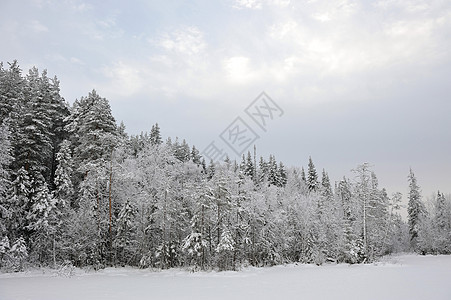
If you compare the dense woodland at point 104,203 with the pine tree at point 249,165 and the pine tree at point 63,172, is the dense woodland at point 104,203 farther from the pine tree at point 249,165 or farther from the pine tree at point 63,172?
the pine tree at point 249,165

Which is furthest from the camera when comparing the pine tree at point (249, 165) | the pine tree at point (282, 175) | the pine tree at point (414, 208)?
the pine tree at point (282, 175)

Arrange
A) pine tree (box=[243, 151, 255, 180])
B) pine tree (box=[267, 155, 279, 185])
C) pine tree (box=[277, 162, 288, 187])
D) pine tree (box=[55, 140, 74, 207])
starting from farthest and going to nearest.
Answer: pine tree (box=[277, 162, 288, 187]) → pine tree (box=[243, 151, 255, 180]) → pine tree (box=[267, 155, 279, 185]) → pine tree (box=[55, 140, 74, 207])

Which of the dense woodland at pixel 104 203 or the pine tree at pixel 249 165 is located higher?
the pine tree at pixel 249 165

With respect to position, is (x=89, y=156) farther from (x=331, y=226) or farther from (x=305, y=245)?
(x=331, y=226)

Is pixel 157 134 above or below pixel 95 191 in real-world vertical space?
above

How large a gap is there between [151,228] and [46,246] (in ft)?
30.4

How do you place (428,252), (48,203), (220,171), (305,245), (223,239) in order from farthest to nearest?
(428,252) → (305,245) → (220,171) → (223,239) → (48,203)

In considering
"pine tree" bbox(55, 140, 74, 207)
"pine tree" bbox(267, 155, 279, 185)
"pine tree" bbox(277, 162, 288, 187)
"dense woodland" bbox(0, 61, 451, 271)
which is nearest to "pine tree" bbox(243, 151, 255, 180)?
"pine tree" bbox(267, 155, 279, 185)

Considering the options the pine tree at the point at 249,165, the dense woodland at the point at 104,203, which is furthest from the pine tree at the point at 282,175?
the dense woodland at the point at 104,203

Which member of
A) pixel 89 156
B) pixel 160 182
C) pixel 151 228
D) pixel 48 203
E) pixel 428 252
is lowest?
pixel 428 252

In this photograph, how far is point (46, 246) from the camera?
27.7 meters

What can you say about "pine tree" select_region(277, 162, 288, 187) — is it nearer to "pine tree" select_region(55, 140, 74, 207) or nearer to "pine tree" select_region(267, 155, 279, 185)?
"pine tree" select_region(267, 155, 279, 185)

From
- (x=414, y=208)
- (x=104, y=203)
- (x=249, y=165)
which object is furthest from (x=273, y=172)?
(x=104, y=203)

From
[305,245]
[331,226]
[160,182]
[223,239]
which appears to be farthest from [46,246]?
[331,226]
